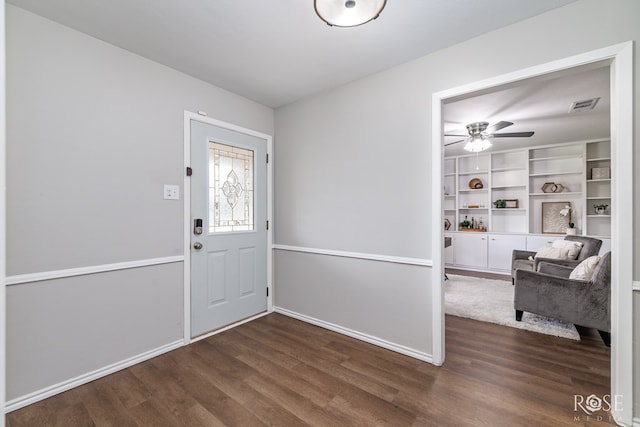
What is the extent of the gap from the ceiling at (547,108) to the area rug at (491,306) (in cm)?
232

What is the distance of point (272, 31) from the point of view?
6.64ft

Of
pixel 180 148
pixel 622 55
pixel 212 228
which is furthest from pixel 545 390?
pixel 180 148

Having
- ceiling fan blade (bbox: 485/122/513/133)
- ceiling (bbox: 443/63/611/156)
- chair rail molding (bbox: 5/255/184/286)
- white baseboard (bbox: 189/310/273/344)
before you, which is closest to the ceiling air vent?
ceiling (bbox: 443/63/611/156)

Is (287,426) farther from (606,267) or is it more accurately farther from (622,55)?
(606,267)

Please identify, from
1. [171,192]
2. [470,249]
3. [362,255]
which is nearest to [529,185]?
[470,249]

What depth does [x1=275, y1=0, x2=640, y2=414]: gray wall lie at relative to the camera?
1789mm

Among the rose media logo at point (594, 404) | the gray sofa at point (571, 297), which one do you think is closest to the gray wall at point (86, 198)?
the rose media logo at point (594, 404)

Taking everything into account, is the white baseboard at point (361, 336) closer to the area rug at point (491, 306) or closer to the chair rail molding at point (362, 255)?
the chair rail molding at point (362, 255)

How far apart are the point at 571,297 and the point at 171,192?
3.94m

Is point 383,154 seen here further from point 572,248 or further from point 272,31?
point 572,248

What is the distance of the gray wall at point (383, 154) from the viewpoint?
179cm

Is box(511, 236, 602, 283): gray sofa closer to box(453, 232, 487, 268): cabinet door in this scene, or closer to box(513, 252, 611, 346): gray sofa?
box(513, 252, 611, 346): gray sofa

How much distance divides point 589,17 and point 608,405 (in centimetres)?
243

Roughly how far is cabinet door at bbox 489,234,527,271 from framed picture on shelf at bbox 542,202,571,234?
0.50 m
